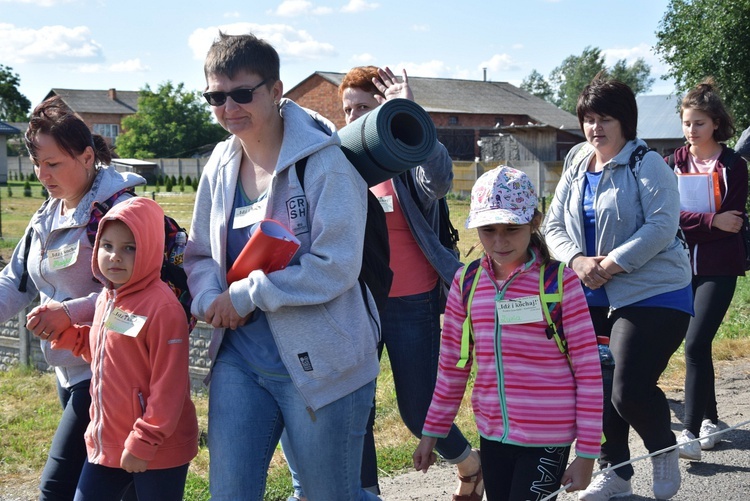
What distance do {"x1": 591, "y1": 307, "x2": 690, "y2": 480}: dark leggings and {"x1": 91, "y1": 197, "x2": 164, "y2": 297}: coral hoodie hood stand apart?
7.36 feet

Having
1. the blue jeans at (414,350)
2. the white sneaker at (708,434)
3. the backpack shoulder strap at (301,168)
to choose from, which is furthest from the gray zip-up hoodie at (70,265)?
the white sneaker at (708,434)

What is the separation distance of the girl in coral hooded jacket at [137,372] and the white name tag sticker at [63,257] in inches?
9.2

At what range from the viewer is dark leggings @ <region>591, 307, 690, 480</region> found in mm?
4188

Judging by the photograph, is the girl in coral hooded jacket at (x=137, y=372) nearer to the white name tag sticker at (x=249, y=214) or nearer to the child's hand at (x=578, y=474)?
the white name tag sticker at (x=249, y=214)

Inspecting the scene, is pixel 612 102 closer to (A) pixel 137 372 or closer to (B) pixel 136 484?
(A) pixel 137 372

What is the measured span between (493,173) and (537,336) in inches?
25.1

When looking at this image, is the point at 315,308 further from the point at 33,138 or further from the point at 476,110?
the point at 476,110

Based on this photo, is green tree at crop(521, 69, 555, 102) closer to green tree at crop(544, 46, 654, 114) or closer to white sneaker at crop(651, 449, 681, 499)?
green tree at crop(544, 46, 654, 114)

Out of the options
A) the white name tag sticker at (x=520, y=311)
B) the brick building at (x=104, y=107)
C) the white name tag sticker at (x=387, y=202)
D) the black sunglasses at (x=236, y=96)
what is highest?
the brick building at (x=104, y=107)

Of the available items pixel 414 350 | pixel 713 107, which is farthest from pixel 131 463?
pixel 713 107

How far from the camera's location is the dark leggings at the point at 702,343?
517cm

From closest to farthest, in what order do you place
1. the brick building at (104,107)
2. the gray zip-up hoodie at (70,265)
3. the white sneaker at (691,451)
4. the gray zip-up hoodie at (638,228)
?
1. the gray zip-up hoodie at (70,265)
2. the gray zip-up hoodie at (638,228)
3. the white sneaker at (691,451)
4. the brick building at (104,107)

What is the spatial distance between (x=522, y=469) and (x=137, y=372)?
1455 mm

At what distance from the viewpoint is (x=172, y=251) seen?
3.52m
